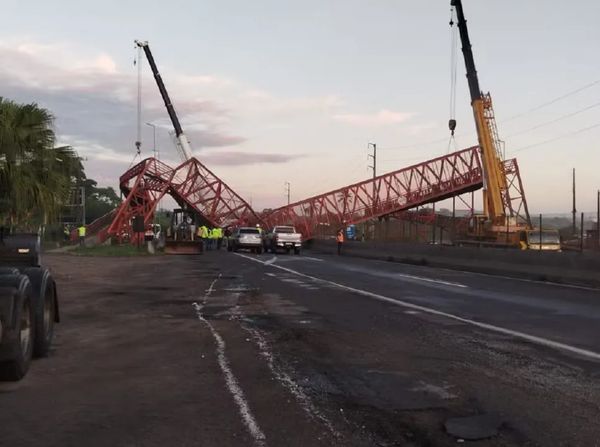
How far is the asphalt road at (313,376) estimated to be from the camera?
5.34 meters

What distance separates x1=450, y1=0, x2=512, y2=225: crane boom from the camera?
36500 mm

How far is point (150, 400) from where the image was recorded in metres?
6.29

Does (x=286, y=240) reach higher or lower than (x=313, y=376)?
higher

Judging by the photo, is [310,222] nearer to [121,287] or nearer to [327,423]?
[121,287]

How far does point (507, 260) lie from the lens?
25.0 metres

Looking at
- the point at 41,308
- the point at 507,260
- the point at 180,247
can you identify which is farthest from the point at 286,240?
the point at 41,308

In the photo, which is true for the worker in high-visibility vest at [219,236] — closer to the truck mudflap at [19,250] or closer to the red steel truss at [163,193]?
the red steel truss at [163,193]

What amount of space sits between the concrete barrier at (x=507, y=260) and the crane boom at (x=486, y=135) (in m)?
5.97

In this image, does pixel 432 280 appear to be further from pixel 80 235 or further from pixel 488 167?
pixel 80 235

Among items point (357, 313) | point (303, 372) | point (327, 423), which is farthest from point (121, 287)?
point (327, 423)

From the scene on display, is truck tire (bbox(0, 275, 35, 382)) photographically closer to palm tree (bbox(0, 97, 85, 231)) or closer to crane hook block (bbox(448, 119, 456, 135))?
palm tree (bbox(0, 97, 85, 231))

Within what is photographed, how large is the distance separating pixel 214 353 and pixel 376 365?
216 cm

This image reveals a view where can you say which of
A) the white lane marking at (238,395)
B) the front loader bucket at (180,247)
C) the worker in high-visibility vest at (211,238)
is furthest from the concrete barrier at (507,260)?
the worker in high-visibility vest at (211,238)

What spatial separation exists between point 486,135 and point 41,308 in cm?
3276
